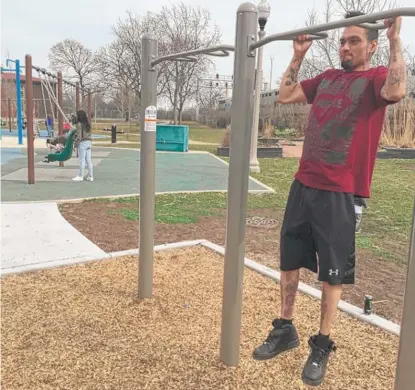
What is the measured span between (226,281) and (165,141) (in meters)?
14.8

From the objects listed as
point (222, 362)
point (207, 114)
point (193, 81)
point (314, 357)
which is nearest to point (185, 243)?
point (222, 362)

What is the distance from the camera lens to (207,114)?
4847 centimetres

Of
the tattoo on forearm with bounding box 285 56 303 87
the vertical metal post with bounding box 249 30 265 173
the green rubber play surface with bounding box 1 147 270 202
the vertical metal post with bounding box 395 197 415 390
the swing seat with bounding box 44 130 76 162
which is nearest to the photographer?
the vertical metal post with bounding box 395 197 415 390

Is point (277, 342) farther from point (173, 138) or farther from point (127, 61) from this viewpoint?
point (127, 61)

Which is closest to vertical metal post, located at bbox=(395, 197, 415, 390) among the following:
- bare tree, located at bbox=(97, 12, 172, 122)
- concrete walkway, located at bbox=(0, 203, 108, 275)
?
concrete walkway, located at bbox=(0, 203, 108, 275)

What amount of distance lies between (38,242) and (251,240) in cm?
227

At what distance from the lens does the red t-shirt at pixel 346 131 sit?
1931 millimetres

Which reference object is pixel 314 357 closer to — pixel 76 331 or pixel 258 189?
pixel 76 331

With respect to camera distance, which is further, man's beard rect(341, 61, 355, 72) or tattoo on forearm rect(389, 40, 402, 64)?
man's beard rect(341, 61, 355, 72)

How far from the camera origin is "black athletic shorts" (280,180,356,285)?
6.52 ft

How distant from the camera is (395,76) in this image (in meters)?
1.71

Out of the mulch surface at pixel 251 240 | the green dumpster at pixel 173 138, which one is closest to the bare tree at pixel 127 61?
the green dumpster at pixel 173 138

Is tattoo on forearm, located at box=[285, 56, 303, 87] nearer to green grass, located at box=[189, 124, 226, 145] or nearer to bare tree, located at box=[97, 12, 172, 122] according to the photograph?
green grass, located at box=[189, 124, 226, 145]

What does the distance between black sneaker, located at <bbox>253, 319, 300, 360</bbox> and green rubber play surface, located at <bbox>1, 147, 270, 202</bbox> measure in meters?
5.17
